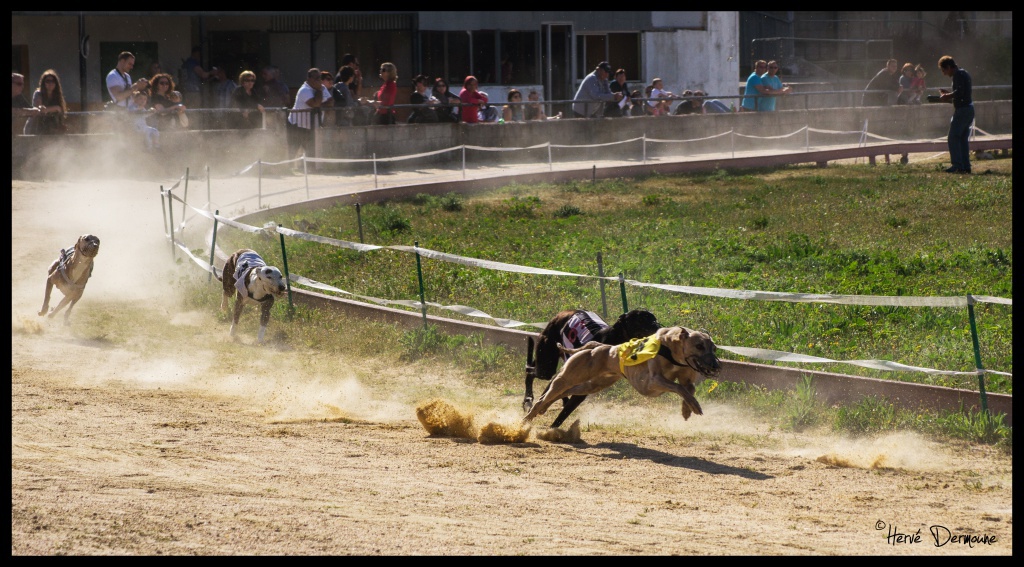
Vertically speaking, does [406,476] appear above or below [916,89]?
below

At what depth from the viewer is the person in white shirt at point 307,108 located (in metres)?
25.1

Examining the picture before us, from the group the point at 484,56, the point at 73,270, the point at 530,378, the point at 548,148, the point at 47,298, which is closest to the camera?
the point at 530,378

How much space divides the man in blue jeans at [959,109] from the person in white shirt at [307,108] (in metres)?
13.0

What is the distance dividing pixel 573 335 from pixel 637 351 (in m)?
1.03

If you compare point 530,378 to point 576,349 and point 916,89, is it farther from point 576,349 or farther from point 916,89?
point 916,89

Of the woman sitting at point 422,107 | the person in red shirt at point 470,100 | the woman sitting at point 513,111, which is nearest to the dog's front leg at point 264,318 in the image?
the woman sitting at point 422,107

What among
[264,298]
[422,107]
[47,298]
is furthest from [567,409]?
[422,107]

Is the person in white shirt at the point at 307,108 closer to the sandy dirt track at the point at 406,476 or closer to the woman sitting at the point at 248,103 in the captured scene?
the woman sitting at the point at 248,103

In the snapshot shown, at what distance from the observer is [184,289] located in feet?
51.5

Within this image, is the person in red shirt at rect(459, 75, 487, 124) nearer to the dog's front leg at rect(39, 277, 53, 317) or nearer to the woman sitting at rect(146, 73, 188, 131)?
the woman sitting at rect(146, 73, 188, 131)

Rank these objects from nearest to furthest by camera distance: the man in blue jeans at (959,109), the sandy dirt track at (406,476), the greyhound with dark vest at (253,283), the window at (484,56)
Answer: the sandy dirt track at (406,476) → the greyhound with dark vest at (253,283) → the man in blue jeans at (959,109) → the window at (484,56)

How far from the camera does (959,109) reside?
23516mm
